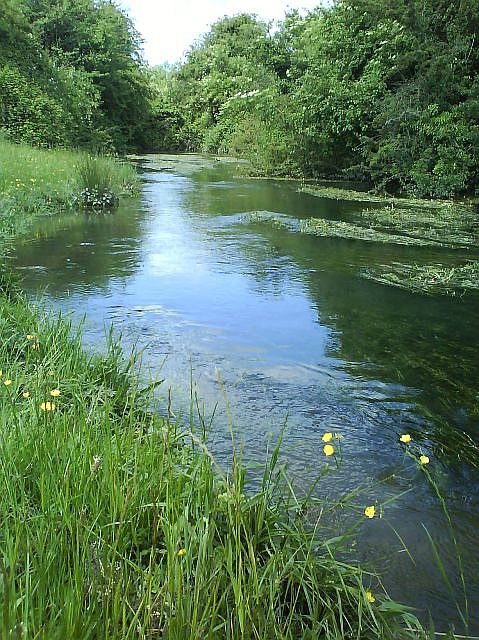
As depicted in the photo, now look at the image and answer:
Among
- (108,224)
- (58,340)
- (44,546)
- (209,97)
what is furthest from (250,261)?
(209,97)

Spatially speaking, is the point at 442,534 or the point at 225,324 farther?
the point at 225,324

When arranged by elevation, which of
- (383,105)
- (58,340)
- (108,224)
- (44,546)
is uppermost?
(383,105)

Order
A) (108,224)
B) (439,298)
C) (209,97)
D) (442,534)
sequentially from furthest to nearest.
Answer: (209,97) → (108,224) → (439,298) → (442,534)

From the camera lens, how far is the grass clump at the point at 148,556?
149 cm

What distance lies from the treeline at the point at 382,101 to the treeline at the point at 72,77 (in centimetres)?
547

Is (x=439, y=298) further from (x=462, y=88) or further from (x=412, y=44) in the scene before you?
(x=412, y=44)

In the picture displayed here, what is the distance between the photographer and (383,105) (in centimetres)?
1402

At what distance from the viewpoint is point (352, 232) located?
9289 mm

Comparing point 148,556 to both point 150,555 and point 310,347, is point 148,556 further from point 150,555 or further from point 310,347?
point 310,347

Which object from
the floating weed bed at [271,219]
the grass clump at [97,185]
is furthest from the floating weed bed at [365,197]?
the grass clump at [97,185]

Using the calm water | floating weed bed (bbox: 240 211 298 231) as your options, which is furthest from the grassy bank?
floating weed bed (bbox: 240 211 298 231)

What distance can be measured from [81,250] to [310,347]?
13.7ft

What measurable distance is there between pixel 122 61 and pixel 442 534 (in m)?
Answer: 27.9

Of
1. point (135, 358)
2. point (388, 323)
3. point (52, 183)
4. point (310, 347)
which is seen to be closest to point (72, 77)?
point (52, 183)
